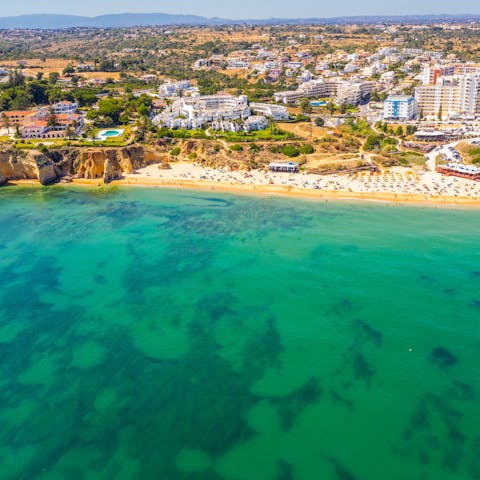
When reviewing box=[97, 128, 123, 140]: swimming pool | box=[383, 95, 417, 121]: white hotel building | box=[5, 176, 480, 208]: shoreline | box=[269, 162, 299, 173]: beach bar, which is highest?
box=[97, 128, 123, 140]: swimming pool

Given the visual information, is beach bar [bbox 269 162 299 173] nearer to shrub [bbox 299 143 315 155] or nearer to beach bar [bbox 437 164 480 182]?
shrub [bbox 299 143 315 155]

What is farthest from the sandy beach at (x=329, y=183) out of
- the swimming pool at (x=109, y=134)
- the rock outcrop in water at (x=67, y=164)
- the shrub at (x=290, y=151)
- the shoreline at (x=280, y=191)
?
the swimming pool at (x=109, y=134)

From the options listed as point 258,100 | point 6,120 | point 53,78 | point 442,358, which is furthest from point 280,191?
point 53,78

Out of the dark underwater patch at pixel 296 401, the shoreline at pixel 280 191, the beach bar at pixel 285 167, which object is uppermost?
the beach bar at pixel 285 167

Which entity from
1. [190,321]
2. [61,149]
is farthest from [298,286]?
[61,149]

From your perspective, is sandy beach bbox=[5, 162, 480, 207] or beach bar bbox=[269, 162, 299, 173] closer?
sandy beach bbox=[5, 162, 480, 207]

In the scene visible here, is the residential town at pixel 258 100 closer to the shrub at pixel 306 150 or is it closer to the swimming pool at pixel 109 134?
the swimming pool at pixel 109 134

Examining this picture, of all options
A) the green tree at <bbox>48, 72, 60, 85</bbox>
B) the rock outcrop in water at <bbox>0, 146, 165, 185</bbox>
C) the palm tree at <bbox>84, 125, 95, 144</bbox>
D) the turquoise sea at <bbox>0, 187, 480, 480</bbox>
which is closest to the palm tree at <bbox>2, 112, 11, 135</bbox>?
the palm tree at <bbox>84, 125, 95, 144</bbox>

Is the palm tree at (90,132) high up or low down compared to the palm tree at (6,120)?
down
